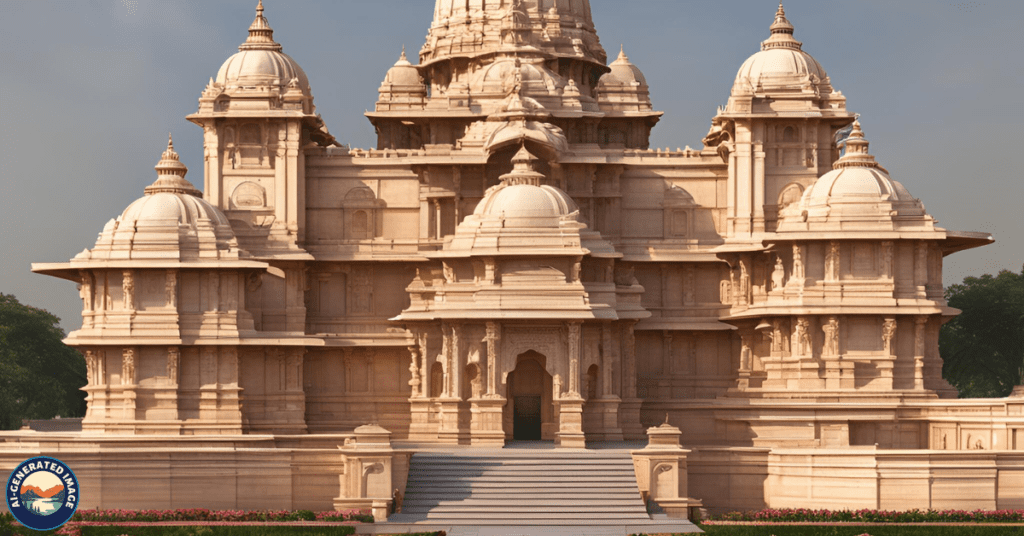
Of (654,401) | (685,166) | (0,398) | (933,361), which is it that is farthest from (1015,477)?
(0,398)

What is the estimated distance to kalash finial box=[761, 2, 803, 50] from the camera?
69.1 meters

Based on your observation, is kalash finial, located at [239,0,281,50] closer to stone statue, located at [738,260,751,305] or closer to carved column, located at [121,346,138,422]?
carved column, located at [121,346,138,422]

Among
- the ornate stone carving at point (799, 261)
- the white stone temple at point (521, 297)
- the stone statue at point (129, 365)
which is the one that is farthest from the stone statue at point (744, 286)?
the stone statue at point (129, 365)

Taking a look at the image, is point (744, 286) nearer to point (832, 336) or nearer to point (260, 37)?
point (832, 336)

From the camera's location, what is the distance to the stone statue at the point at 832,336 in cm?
6122

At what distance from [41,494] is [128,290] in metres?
16.4

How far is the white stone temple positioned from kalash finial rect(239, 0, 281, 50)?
0.15m

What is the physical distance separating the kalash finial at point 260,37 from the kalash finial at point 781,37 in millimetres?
17464

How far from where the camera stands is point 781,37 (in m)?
69.2

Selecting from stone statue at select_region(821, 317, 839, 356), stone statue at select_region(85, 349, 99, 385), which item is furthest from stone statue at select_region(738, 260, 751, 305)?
stone statue at select_region(85, 349, 99, 385)

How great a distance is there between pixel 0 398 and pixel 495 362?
99.0ft

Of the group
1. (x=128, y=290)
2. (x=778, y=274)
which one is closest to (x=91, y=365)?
(x=128, y=290)

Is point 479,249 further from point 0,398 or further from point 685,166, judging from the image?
point 0,398

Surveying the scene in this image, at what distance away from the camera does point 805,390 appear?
61219 millimetres
